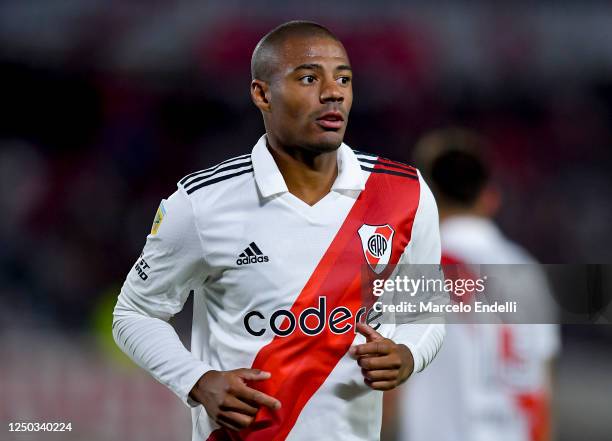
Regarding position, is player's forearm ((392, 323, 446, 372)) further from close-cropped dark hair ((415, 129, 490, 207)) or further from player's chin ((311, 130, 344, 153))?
player's chin ((311, 130, 344, 153))

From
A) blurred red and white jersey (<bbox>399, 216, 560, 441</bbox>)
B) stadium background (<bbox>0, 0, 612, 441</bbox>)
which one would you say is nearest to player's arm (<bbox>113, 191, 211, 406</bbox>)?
blurred red and white jersey (<bbox>399, 216, 560, 441</bbox>)

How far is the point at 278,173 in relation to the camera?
9.05 ft

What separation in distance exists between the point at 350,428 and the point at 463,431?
12.9 inches

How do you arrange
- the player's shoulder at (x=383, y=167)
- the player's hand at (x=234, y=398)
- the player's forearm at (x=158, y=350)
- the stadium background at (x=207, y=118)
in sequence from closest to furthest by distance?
the player's hand at (x=234, y=398), the player's forearm at (x=158, y=350), the player's shoulder at (x=383, y=167), the stadium background at (x=207, y=118)

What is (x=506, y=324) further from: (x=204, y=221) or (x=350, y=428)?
(x=204, y=221)

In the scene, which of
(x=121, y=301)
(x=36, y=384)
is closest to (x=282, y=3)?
(x=36, y=384)

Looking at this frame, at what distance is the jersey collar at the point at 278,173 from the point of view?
8.95 feet

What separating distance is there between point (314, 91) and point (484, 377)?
2.93 feet

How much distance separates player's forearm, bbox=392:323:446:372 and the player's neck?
0.43 meters

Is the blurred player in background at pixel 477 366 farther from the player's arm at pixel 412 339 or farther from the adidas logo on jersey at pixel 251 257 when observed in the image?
the adidas logo on jersey at pixel 251 257

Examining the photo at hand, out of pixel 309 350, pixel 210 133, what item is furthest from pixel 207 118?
pixel 309 350

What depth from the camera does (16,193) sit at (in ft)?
24.8

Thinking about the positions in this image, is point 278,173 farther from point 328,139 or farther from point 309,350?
point 309,350

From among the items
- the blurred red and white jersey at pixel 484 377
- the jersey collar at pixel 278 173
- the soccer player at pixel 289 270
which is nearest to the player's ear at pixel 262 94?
the soccer player at pixel 289 270
